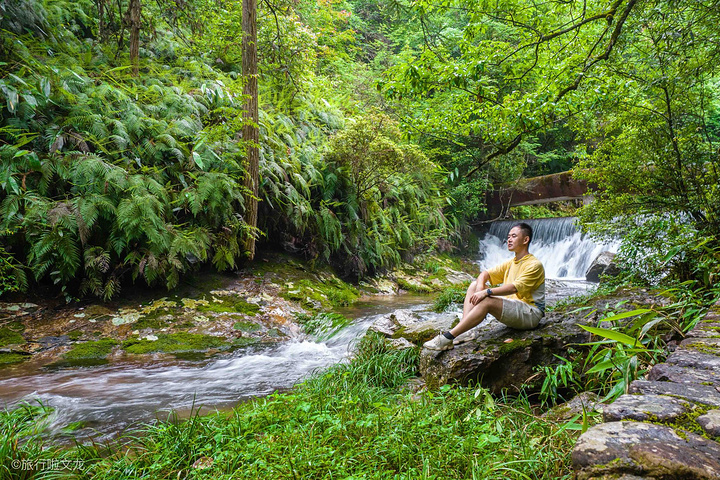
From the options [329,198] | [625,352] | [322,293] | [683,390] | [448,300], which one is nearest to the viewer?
[683,390]

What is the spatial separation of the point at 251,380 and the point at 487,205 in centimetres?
1422

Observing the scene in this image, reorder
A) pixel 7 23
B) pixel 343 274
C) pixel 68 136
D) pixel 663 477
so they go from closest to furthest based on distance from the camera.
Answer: pixel 663 477 < pixel 68 136 < pixel 7 23 < pixel 343 274

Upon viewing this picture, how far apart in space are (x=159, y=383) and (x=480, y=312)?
331cm

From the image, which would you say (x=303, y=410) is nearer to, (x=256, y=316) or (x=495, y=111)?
(x=256, y=316)

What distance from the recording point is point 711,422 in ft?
4.73

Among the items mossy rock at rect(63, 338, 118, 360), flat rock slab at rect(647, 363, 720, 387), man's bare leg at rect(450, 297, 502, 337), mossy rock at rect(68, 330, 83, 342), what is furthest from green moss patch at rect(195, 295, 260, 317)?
flat rock slab at rect(647, 363, 720, 387)

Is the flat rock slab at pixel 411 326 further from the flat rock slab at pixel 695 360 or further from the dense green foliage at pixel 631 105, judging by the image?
the flat rock slab at pixel 695 360

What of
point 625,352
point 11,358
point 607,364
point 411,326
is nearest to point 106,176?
point 11,358

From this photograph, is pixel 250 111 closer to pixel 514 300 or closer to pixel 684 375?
pixel 514 300

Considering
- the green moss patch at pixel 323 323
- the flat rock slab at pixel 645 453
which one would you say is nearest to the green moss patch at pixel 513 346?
the flat rock slab at pixel 645 453

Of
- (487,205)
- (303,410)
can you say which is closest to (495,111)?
(303,410)

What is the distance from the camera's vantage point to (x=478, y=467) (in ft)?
6.23

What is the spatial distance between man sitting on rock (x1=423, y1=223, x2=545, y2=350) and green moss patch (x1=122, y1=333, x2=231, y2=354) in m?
3.08

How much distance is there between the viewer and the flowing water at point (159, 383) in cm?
330
